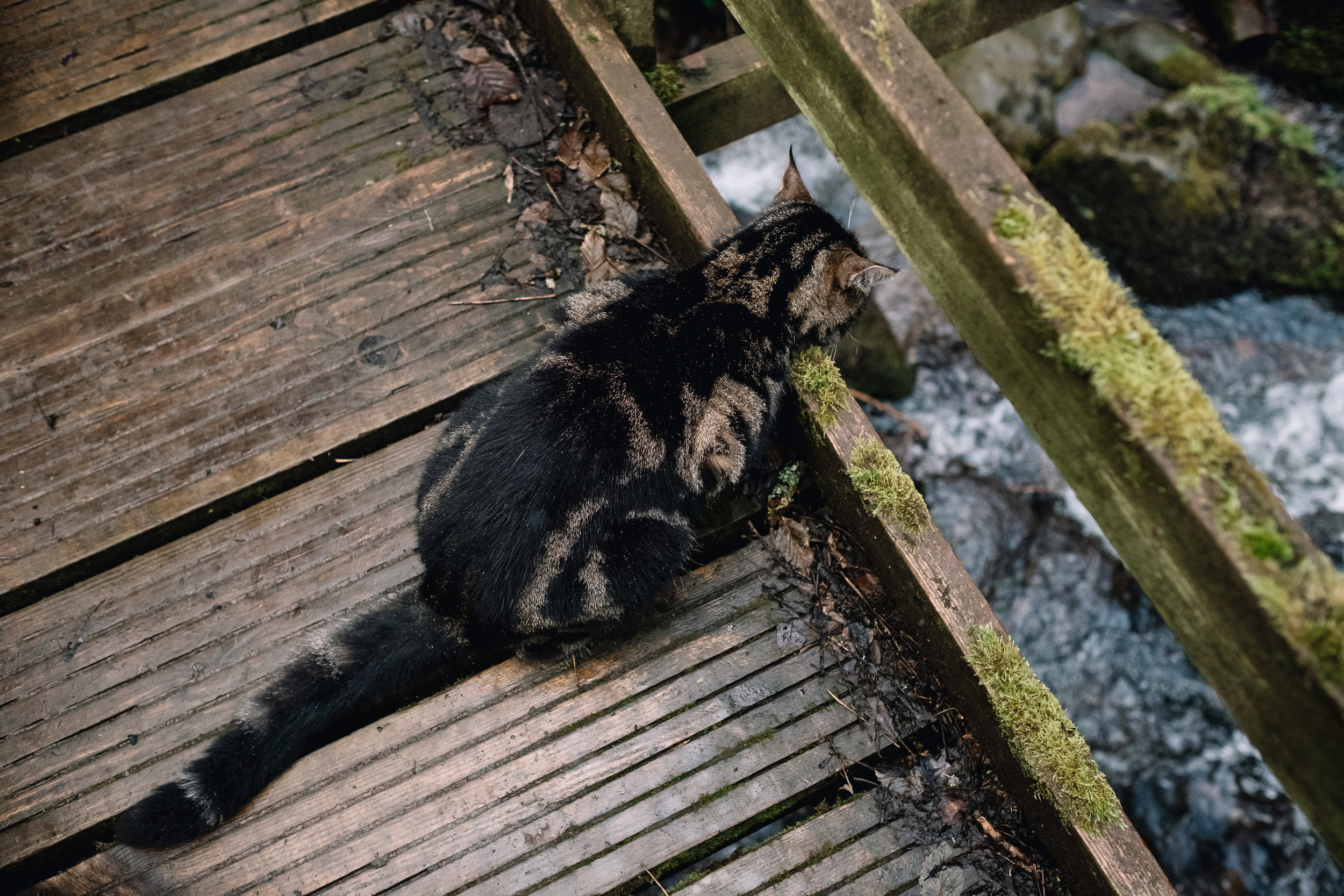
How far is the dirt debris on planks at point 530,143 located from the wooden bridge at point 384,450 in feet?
0.08

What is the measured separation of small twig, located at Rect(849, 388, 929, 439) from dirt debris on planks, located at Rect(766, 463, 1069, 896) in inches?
102

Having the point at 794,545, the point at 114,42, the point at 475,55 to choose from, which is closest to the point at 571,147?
the point at 475,55

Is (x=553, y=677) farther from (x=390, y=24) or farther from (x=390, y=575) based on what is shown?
(x=390, y=24)

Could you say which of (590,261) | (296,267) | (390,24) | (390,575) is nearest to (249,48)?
(390,24)

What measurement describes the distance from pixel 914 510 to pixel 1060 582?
2.86m

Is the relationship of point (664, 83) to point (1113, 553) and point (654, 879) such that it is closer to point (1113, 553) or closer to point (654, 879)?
point (654, 879)

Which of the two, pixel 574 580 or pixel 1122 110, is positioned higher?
pixel 1122 110

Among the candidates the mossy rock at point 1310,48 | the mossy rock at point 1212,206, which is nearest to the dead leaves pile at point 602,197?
the mossy rock at point 1212,206

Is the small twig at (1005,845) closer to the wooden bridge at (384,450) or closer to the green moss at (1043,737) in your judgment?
the wooden bridge at (384,450)

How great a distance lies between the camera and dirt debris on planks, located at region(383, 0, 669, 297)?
3.22 m

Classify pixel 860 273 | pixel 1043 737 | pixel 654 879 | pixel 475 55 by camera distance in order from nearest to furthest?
pixel 1043 737
pixel 654 879
pixel 860 273
pixel 475 55

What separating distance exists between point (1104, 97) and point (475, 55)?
5022 millimetres

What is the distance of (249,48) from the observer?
3496 millimetres

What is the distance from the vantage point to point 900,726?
8.34ft
